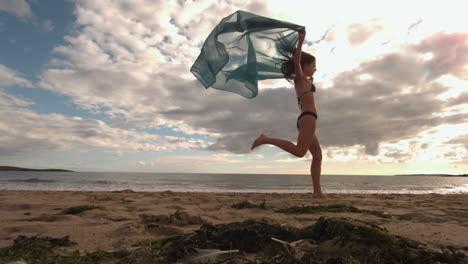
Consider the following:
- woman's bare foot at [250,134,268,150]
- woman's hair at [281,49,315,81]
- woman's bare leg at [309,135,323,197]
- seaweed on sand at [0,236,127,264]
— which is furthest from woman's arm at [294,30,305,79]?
seaweed on sand at [0,236,127,264]

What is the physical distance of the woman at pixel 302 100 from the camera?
4.52 meters

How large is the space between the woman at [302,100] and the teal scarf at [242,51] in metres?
0.33

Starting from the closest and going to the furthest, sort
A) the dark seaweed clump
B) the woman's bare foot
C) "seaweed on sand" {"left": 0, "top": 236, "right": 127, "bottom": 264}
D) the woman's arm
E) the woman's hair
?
the dark seaweed clump, "seaweed on sand" {"left": 0, "top": 236, "right": 127, "bottom": 264}, the woman's bare foot, the woman's arm, the woman's hair

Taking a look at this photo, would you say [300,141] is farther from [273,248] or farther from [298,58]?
[273,248]

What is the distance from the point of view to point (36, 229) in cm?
279

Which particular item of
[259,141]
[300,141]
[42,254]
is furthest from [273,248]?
[300,141]

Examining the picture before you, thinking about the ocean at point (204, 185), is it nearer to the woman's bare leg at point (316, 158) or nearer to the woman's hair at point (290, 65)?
the woman's bare leg at point (316, 158)

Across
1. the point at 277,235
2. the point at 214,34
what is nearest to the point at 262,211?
the point at 277,235

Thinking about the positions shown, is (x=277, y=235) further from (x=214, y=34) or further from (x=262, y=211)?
(x=214, y=34)

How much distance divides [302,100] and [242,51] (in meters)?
1.40

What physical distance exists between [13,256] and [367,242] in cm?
234

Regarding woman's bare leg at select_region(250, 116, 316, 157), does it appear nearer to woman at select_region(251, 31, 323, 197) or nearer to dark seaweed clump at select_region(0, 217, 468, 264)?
A: woman at select_region(251, 31, 323, 197)

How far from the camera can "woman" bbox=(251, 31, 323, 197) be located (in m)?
4.52

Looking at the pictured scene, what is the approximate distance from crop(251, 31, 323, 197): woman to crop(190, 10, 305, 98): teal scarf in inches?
12.8
